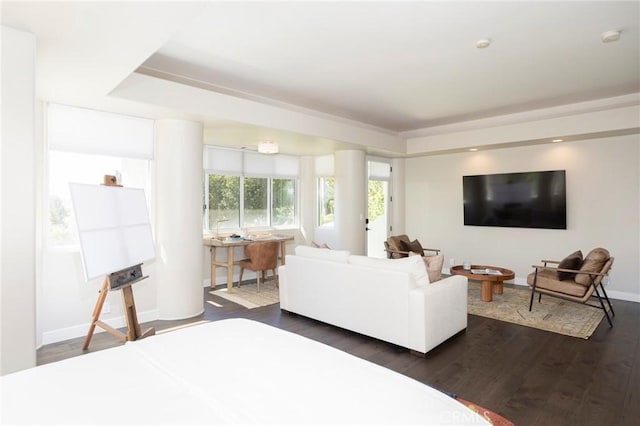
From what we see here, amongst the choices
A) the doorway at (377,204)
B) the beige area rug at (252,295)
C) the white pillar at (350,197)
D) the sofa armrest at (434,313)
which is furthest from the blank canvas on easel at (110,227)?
the doorway at (377,204)

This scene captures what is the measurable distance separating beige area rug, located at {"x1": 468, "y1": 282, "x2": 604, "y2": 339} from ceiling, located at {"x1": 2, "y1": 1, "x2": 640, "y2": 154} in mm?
2778

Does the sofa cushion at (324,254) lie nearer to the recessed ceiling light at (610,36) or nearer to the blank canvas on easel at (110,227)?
the blank canvas on easel at (110,227)

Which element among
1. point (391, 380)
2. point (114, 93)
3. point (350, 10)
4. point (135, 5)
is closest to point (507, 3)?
point (350, 10)

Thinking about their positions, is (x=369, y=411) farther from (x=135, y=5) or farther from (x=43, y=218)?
(x=43, y=218)

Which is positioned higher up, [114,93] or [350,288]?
[114,93]

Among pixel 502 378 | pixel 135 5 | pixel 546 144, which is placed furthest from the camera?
pixel 546 144

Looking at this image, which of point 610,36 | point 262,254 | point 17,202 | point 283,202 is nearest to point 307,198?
point 283,202

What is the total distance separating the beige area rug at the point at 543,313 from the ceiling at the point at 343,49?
109 inches

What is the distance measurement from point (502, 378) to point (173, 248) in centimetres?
364

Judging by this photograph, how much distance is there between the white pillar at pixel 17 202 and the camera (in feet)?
6.91

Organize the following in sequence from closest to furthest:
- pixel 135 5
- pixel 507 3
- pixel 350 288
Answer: pixel 135 5 < pixel 507 3 < pixel 350 288

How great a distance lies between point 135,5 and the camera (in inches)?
74.5

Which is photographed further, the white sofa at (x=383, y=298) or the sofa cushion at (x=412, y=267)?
the sofa cushion at (x=412, y=267)

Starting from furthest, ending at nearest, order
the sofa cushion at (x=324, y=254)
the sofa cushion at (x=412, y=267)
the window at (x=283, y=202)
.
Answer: the window at (x=283, y=202) → the sofa cushion at (x=324, y=254) → the sofa cushion at (x=412, y=267)
